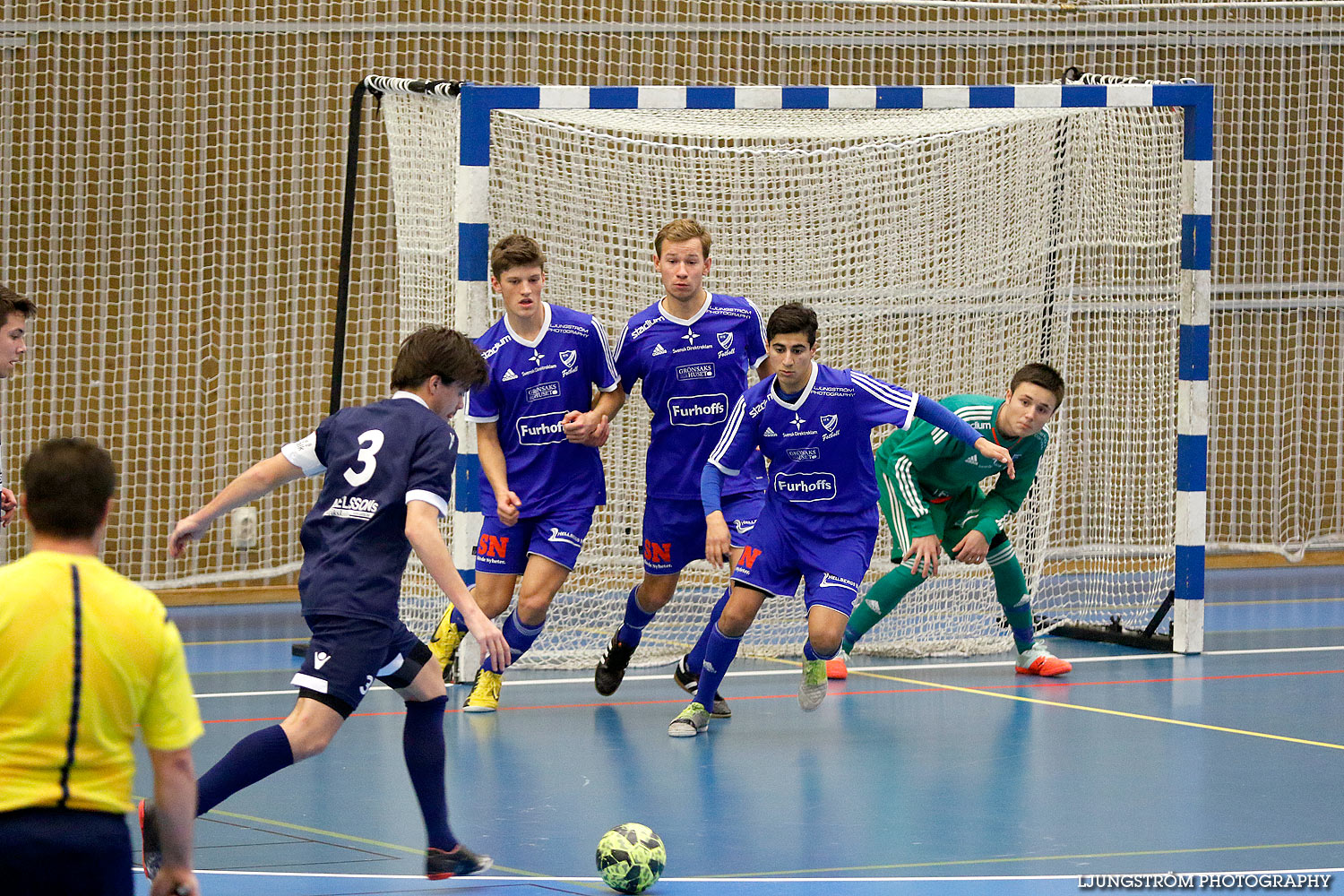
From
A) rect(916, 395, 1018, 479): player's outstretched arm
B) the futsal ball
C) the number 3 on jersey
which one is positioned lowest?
the futsal ball

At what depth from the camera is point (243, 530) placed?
31.7 feet

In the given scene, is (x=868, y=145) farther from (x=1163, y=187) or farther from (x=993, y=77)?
(x=993, y=77)

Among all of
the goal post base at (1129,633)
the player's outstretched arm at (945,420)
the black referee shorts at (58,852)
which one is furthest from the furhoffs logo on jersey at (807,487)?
the black referee shorts at (58,852)

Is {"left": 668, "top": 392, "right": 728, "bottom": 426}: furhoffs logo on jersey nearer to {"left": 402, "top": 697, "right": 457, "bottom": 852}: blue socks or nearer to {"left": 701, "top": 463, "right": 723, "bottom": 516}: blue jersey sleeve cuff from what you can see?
{"left": 701, "top": 463, "right": 723, "bottom": 516}: blue jersey sleeve cuff

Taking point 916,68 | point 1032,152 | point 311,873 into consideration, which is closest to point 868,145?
point 1032,152

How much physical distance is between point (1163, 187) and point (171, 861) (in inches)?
262

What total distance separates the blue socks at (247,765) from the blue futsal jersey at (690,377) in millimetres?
2661

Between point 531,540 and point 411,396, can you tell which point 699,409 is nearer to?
point 531,540

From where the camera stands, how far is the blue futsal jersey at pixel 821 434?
18.4ft

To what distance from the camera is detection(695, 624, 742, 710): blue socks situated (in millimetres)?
→ 5711

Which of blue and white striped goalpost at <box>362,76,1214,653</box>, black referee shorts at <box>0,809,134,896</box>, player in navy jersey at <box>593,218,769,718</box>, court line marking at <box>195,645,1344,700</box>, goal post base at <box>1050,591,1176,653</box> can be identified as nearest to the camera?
black referee shorts at <box>0,809,134,896</box>

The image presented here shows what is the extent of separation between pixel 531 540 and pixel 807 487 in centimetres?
112

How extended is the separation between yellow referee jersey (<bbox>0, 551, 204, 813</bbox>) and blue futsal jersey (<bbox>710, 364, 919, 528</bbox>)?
346cm

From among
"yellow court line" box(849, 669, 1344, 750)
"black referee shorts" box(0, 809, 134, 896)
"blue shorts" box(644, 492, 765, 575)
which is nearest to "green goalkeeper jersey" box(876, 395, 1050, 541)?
"yellow court line" box(849, 669, 1344, 750)
